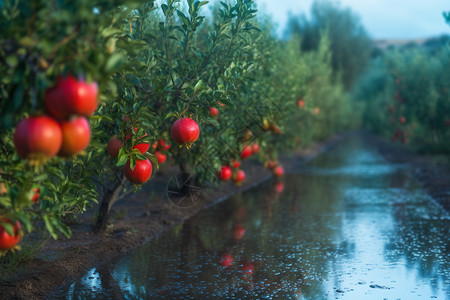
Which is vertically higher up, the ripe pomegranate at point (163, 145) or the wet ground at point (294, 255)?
the ripe pomegranate at point (163, 145)

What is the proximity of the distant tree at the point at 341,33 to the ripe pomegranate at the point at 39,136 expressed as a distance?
49.9 m

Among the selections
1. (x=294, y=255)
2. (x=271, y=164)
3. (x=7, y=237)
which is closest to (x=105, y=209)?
(x=294, y=255)

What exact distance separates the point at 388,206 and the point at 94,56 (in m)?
10.7

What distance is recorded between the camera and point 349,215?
37.1 feet

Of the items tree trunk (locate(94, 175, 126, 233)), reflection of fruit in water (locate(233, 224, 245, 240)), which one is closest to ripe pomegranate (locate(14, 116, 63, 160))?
tree trunk (locate(94, 175, 126, 233))

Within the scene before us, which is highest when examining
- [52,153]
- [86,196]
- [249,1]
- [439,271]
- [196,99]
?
[249,1]

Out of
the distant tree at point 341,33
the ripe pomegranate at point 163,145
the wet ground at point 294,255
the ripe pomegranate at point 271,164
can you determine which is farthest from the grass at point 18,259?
the distant tree at point 341,33

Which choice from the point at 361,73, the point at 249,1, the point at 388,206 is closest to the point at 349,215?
the point at 388,206

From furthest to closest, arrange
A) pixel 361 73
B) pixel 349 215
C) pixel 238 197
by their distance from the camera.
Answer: pixel 361 73 < pixel 238 197 < pixel 349 215

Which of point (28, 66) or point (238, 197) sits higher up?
point (28, 66)

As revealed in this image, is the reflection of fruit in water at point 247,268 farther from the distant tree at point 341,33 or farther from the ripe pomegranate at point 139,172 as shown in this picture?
the distant tree at point 341,33

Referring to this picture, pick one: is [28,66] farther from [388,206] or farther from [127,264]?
[388,206]

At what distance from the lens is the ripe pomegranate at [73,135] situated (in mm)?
2994

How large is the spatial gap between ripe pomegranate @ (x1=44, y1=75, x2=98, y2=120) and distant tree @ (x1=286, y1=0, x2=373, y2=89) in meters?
49.9
